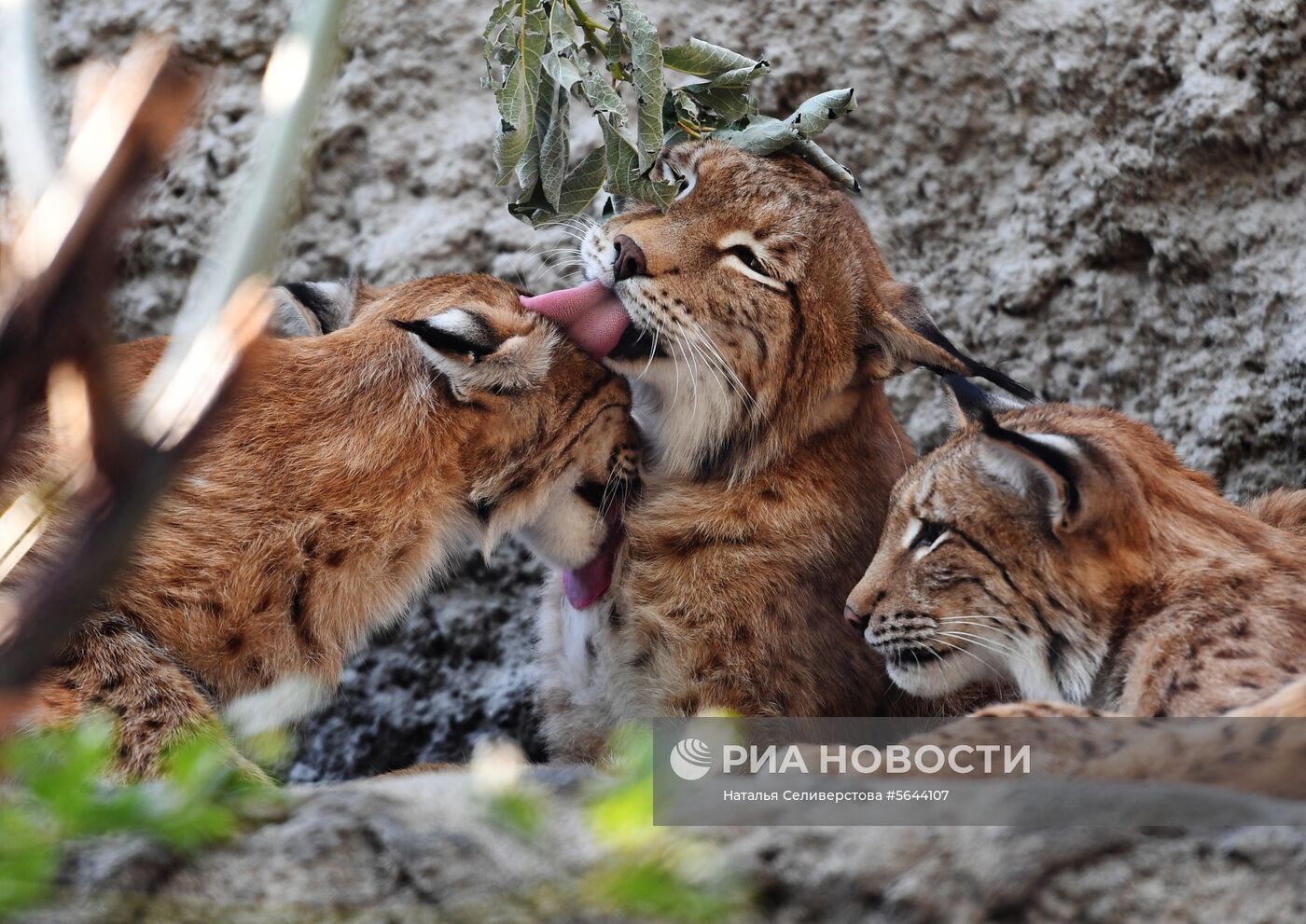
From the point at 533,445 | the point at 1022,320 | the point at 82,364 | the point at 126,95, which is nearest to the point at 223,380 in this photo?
the point at 82,364

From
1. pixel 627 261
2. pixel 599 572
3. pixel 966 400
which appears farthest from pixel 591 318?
pixel 966 400

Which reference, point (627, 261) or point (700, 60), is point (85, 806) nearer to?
point (627, 261)

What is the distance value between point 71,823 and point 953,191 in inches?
185

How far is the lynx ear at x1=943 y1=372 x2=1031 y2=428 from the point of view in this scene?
14.2ft

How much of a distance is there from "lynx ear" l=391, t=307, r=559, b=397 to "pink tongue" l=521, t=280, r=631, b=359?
56 mm

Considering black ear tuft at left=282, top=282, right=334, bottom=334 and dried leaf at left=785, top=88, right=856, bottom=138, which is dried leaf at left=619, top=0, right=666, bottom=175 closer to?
dried leaf at left=785, top=88, right=856, bottom=138

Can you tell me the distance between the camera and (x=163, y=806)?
2.41 meters

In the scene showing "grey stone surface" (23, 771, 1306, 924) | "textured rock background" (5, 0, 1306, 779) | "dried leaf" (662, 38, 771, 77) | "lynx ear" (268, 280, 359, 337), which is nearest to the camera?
"grey stone surface" (23, 771, 1306, 924)

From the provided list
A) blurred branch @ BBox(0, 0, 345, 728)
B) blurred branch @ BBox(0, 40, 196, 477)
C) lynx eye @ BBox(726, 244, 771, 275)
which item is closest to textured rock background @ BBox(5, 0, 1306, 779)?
lynx eye @ BBox(726, 244, 771, 275)

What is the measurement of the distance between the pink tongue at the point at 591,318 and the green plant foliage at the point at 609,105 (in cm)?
36

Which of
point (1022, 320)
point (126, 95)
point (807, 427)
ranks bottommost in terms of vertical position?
point (1022, 320)

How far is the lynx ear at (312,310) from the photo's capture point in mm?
4938

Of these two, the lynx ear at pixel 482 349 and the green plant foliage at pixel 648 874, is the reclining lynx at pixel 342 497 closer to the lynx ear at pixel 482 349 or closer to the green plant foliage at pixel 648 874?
the lynx ear at pixel 482 349

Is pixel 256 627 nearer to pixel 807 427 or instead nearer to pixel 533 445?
pixel 533 445
